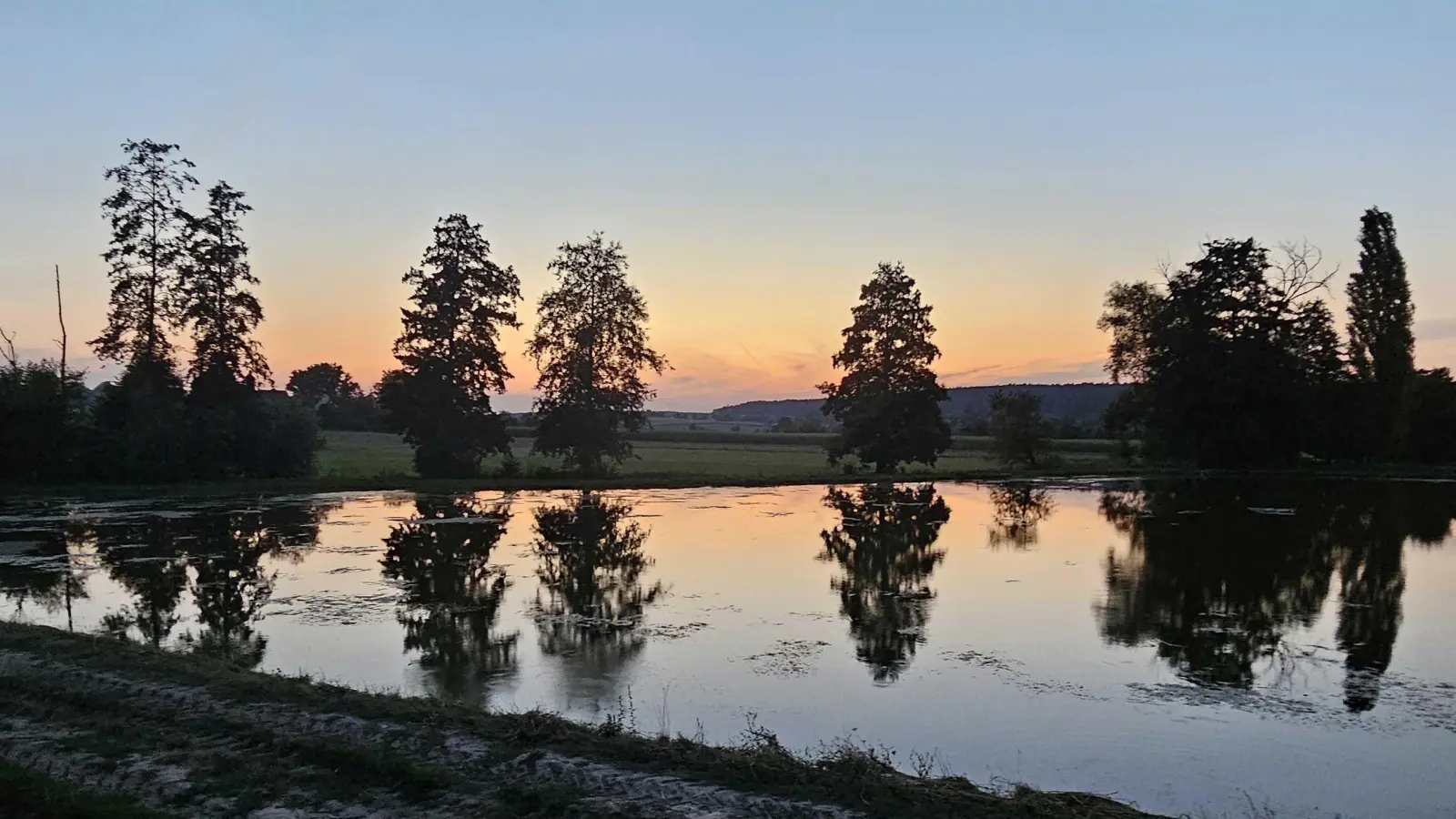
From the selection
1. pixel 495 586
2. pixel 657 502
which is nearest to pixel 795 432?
pixel 657 502

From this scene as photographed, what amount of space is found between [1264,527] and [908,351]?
72.2 feet

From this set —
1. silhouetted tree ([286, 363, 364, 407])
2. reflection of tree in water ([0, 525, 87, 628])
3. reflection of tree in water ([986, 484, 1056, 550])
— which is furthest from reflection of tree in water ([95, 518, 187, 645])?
silhouetted tree ([286, 363, 364, 407])

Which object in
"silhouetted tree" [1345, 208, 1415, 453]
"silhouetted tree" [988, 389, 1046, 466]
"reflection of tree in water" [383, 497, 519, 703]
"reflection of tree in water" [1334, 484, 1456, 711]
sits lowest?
"reflection of tree in water" [1334, 484, 1456, 711]

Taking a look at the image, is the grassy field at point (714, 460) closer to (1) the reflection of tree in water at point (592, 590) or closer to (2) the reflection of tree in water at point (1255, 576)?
(1) the reflection of tree in water at point (592, 590)

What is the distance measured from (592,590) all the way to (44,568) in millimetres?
9867

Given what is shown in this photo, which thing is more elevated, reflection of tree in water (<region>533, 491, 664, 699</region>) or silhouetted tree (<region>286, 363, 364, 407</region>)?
silhouetted tree (<region>286, 363, 364, 407</region>)

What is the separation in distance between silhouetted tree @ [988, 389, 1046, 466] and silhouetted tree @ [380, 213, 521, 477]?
23.3m

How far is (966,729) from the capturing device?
8383mm

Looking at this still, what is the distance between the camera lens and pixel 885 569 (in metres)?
17.5

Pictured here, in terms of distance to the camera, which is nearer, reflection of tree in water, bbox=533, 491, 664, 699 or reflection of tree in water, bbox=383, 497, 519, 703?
reflection of tree in water, bbox=383, 497, 519, 703

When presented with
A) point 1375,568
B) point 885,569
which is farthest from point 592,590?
point 1375,568

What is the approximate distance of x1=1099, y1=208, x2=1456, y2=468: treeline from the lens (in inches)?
1716

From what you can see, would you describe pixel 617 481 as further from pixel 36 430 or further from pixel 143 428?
pixel 36 430

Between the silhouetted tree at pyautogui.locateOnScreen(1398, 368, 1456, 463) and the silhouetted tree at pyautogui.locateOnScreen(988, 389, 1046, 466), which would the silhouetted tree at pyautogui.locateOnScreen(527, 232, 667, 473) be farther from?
the silhouetted tree at pyautogui.locateOnScreen(1398, 368, 1456, 463)
